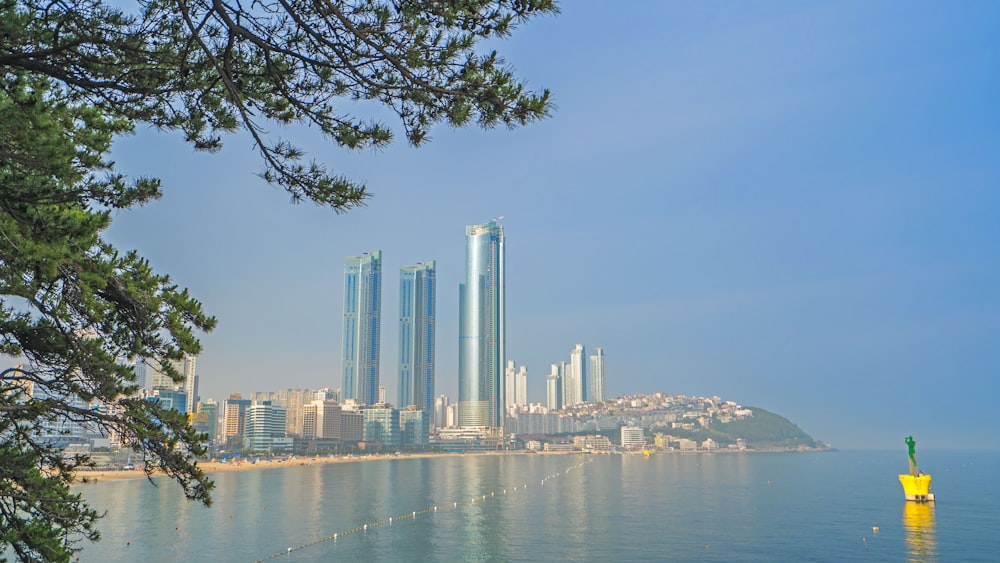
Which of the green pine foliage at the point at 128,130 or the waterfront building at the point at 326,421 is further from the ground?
the green pine foliage at the point at 128,130

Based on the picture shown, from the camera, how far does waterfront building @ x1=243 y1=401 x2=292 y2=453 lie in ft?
517

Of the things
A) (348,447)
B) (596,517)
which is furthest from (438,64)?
(348,447)

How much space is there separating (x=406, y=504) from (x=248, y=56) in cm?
5329

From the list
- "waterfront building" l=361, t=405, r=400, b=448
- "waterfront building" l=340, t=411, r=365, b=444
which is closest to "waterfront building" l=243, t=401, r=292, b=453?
"waterfront building" l=340, t=411, r=365, b=444

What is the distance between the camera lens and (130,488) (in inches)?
2773

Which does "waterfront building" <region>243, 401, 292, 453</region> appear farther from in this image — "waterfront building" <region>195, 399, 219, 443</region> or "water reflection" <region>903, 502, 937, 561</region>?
"water reflection" <region>903, 502, 937, 561</region>

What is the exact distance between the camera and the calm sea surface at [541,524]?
34500 millimetres

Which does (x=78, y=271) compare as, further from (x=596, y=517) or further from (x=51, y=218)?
(x=596, y=517)

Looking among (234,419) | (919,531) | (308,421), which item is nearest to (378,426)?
(308,421)

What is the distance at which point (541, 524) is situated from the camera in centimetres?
4406

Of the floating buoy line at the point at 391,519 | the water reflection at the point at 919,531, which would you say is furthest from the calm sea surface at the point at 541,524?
the floating buoy line at the point at 391,519

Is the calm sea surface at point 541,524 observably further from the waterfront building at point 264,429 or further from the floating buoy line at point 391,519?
the waterfront building at point 264,429

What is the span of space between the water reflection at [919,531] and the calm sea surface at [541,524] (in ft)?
0.37

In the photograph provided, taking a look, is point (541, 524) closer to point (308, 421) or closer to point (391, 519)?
point (391, 519)
